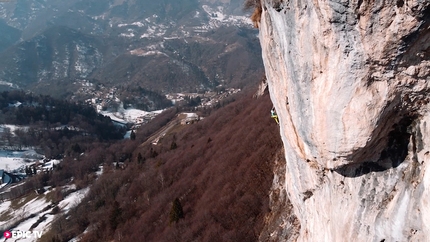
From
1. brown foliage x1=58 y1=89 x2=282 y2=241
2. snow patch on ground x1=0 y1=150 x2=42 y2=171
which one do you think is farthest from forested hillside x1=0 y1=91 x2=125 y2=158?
brown foliage x1=58 y1=89 x2=282 y2=241

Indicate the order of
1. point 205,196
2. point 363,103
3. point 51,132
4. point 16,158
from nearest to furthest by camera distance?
point 363,103
point 205,196
point 16,158
point 51,132

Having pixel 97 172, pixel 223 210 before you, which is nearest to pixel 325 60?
pixel 223 210

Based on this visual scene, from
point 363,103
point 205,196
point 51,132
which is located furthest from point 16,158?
point 363,103

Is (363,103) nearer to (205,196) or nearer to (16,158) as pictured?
(205,196)

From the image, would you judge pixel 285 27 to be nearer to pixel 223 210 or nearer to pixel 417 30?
pixel 417 30

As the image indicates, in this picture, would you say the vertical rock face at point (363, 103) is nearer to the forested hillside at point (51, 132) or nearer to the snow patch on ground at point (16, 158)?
the forested hillside at point (51, 132)

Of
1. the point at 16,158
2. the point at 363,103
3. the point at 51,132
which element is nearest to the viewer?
the point at 363,103

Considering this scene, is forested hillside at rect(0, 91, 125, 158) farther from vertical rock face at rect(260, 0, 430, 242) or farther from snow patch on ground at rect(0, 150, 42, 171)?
vertical rock face at rect(260, 0, 430, 242)

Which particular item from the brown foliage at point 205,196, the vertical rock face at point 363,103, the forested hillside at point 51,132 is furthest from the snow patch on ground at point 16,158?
the vertical rock face at point 363,103
